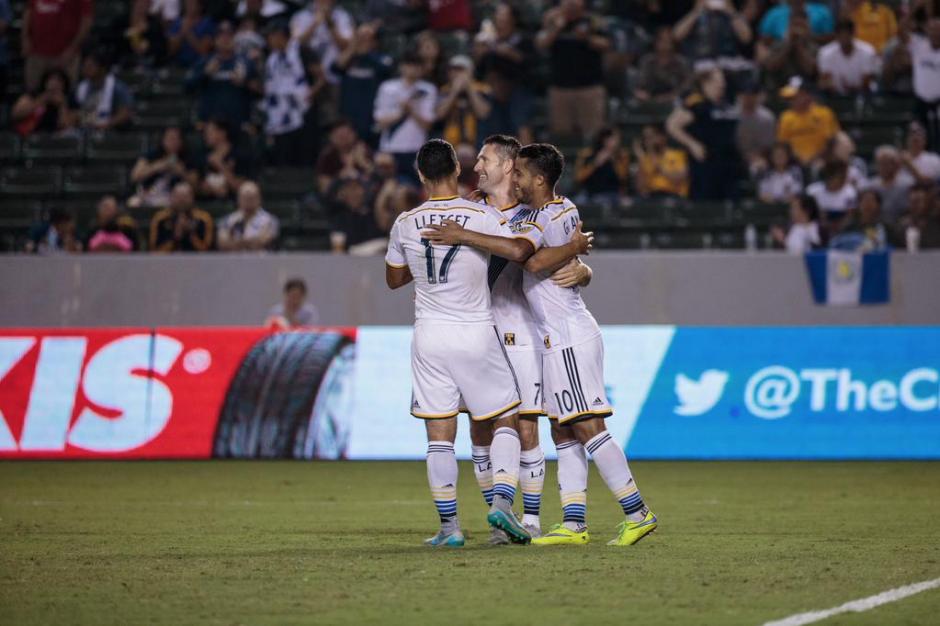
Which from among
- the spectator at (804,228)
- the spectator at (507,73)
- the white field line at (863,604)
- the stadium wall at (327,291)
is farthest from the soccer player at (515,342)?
the spectator at (507,73)

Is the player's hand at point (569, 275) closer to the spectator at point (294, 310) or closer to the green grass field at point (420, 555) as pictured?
the green grass field at point (420, 555)

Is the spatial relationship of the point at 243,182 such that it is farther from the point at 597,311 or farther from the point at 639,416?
the point at 639,416

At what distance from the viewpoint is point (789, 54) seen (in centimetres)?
2088

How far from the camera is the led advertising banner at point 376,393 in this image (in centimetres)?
1595

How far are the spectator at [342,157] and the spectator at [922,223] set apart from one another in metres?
6.59

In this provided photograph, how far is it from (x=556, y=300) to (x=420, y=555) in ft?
5.65

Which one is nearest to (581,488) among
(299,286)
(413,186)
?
(299,286)

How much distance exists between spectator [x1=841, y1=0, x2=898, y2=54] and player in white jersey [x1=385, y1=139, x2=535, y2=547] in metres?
13.4

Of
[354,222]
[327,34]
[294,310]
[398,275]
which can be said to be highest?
[327,34]

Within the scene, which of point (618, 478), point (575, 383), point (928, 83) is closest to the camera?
point (618, 478)

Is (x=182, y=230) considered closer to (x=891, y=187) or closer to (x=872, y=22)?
(x=891, y=187)

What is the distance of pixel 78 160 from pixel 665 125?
8260 mm

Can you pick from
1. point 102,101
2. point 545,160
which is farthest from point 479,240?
point 102,101

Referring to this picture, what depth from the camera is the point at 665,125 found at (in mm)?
20469
